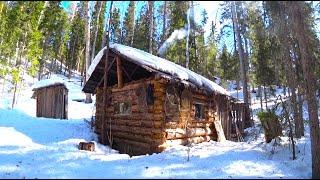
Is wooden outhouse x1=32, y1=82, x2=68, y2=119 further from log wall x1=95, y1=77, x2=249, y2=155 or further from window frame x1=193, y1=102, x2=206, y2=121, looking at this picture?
window frame x1=193, y1=102, x2=206, y2=121

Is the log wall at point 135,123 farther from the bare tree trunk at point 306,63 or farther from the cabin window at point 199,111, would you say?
the bare tree trunk at point 306,63

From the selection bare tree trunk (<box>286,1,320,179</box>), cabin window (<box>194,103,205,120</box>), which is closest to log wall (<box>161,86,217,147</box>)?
cabin window (<box>194,103,205,120</box>)

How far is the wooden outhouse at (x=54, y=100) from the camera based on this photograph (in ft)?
70.3

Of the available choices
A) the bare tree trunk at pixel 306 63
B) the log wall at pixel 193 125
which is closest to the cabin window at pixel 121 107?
the log wall at pixel 193 125

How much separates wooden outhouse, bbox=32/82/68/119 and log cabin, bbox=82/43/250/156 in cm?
251

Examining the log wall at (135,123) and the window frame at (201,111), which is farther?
the window frame at (201,111)

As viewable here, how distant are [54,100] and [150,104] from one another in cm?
914

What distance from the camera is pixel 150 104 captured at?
1476cm

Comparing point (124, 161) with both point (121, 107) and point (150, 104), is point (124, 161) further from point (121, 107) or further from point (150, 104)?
point (121, 107)

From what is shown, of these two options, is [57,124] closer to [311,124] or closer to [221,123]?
[221,123]

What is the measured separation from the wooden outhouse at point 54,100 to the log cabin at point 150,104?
2.51 m

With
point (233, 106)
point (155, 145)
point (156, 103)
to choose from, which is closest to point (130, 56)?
point (156, 103)

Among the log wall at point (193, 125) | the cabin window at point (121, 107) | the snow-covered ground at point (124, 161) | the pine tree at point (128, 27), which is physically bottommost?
the snow-covered ground at point (124, 161)

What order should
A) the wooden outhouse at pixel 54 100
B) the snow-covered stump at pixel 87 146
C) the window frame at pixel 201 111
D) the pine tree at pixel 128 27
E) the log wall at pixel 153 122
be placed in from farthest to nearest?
1. the pine tree at pixel 128 27
2. the wooden outhouse at pixel 54 100
3. the window frame at pixel 201 111
4. the log wall at pixel 153 122
5. the snow-covered stump at pixel 87 146
